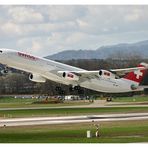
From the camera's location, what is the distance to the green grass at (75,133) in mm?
33312

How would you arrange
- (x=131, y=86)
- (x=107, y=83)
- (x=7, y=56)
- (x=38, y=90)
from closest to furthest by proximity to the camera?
(x=7, y=56)
(x=107, y=83)
(x=131, y=86)
(x=38, y=90)

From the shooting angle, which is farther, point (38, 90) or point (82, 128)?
point (38, 90)

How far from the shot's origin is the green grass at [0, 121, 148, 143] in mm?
33312

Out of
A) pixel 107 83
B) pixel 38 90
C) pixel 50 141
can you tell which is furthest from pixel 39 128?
pixel 38 90

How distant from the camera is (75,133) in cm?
3806

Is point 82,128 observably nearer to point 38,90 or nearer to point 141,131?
point 141,131

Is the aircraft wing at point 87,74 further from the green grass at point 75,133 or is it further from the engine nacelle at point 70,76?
the green grass at point 75,133

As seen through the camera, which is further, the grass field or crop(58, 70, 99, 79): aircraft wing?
crop(58, 70, 99, 79): aircraft wing

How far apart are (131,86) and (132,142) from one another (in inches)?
2492

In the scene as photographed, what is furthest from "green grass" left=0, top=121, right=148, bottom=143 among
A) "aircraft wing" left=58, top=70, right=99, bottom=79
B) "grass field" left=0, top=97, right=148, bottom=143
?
"aircraft wing" left=58, top=70, right=99, bottom=79

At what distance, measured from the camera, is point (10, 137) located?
35781mm

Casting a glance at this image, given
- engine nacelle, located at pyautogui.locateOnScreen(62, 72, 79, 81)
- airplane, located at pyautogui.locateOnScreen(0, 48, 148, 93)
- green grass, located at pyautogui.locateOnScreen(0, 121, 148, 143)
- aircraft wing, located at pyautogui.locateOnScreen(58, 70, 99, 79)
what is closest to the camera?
green grass, located at pyautogui.locateOnScreen(0, 121, 148, 143)

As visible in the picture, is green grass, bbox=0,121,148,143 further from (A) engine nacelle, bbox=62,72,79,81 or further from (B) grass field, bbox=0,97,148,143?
(A) engine nacelle, bbox=62,72,79,81

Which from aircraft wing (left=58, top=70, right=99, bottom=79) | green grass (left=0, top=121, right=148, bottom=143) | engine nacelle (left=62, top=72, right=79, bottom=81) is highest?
aircraft wing (left=58, top=70, right=99, bottom=79)
